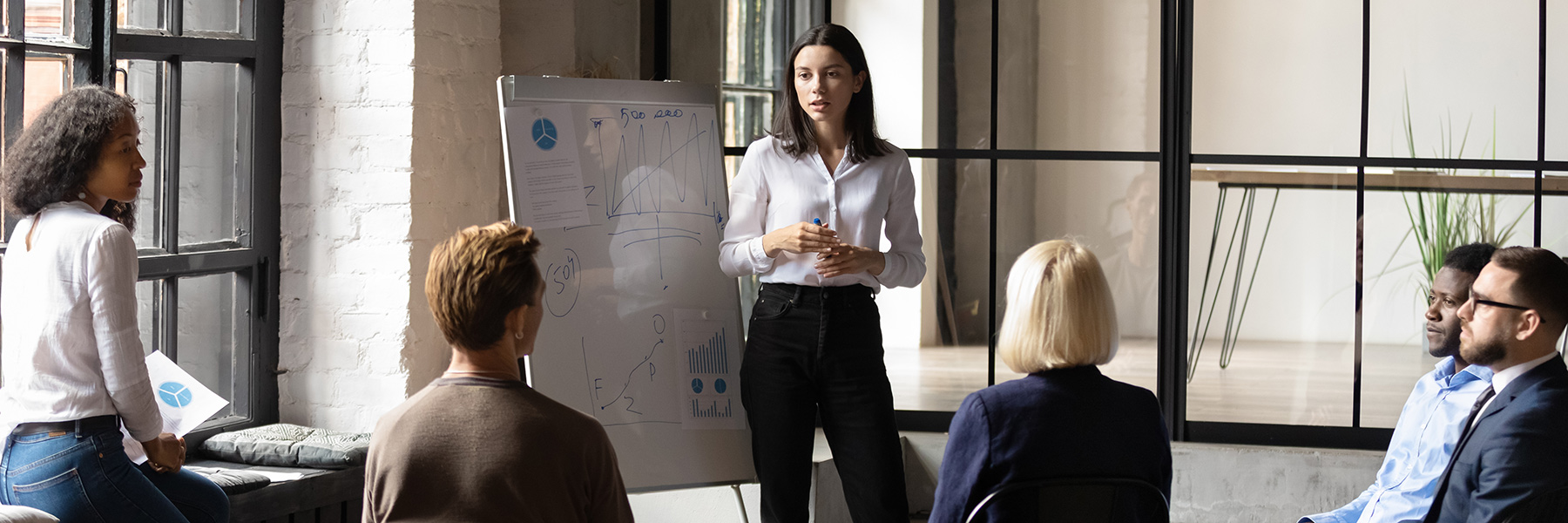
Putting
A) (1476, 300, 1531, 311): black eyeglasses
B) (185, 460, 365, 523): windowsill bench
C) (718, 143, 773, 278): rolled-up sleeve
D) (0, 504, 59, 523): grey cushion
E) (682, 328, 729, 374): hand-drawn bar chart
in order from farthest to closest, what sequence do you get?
(682, 328, 729, 374): hand-drawn bar chart → (718, 143, 773, 278): rolled-up sleeve → (185, 460, 365, 523): windowsill bench → (1476, 300, 1531, 311): black eyeglasses → (0, 504, 59, 523): grey cushion

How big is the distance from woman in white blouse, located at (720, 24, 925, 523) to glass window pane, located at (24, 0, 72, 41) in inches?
60.5

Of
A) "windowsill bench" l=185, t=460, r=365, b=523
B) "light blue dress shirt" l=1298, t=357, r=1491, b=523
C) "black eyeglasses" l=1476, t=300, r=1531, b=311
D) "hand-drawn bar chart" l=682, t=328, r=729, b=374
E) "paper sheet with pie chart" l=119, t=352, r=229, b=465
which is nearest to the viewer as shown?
"black eyeglasses" l=1476, t=300, r=1531, b=311

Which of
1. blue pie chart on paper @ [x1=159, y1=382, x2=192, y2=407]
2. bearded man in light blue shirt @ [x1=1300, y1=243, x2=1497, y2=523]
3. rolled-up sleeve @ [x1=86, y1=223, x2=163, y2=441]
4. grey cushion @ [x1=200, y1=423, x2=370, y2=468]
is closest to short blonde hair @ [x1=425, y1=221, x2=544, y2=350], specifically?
rolled-up sleeve @ [x1=86, y1=223, x2=163, y2=441]

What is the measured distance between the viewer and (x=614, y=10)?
352cm

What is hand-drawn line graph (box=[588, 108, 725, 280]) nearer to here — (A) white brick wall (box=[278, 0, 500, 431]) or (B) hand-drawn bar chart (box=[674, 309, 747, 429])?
(B) hand-drawn bar chart (box=[674, 309, 747, 429])

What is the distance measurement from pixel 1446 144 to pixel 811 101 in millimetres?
2235

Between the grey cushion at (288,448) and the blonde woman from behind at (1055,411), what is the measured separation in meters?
1.68

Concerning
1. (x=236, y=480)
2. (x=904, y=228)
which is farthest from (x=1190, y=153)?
(x=236, y=480)

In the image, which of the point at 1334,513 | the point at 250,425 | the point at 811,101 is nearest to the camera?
the point at 1334,513

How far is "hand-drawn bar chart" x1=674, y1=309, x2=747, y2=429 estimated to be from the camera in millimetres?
2811

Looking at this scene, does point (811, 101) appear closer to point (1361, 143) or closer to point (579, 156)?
point (579, 156)

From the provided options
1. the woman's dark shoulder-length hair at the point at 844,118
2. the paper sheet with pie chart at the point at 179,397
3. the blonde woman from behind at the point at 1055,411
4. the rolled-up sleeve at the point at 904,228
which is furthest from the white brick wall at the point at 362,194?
the blonde woman from behind at the point at 1055,411

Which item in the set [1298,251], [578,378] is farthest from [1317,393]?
[578,378]

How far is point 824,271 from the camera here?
240 centimetres
